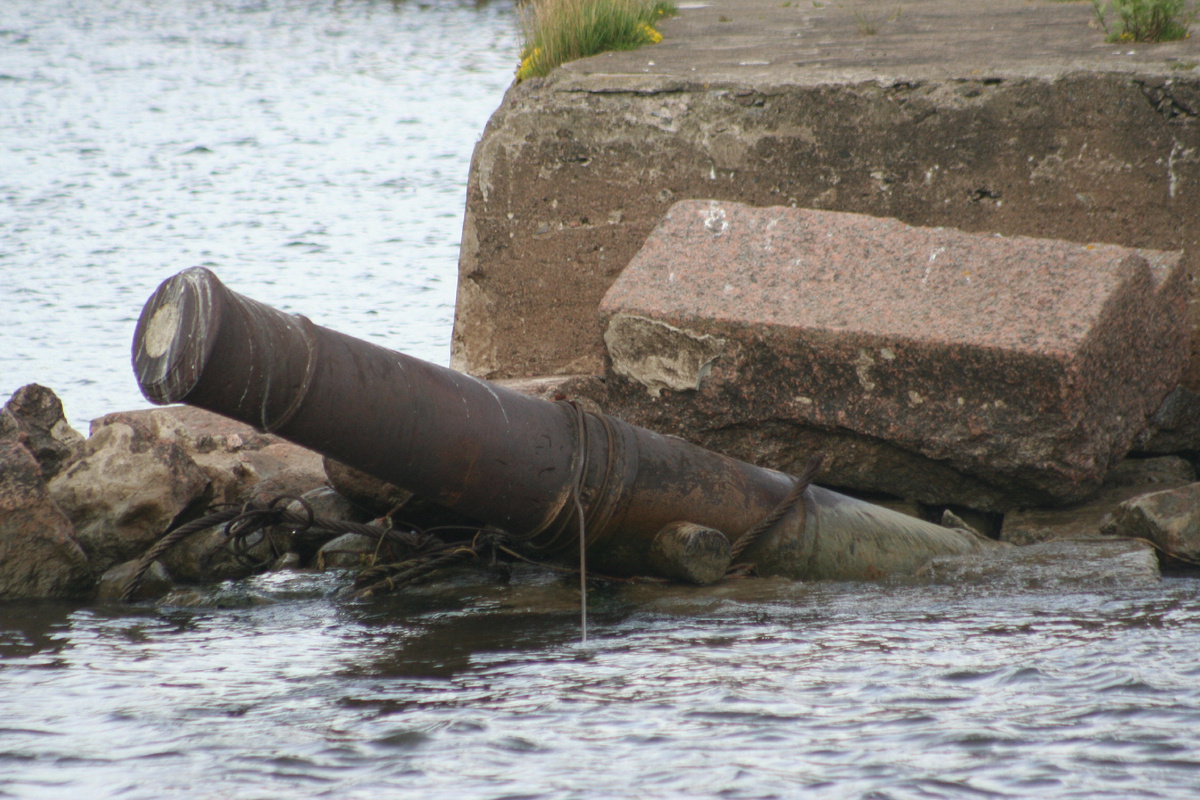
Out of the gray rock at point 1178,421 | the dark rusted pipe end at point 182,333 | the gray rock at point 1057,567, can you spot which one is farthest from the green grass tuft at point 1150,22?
the dark rusted pipe end at point 182,333

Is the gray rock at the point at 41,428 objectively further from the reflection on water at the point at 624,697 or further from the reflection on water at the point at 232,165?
the reflection on water at the point at 232,165

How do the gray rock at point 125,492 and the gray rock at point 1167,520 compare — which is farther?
the gray rock at point 125,492

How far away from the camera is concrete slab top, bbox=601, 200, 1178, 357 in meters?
4.42

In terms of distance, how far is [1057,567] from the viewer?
414 centimetres

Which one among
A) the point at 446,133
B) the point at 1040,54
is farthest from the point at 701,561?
the point at 446,133

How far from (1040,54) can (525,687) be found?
404 cm

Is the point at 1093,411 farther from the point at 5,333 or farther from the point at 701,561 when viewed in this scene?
the point at 5,333

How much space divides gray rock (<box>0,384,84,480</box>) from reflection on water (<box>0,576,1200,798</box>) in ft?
2.49

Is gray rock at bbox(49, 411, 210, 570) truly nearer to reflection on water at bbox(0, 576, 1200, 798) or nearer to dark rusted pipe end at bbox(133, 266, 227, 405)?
reflection on water at bbox(0, 576, 1200, 798)

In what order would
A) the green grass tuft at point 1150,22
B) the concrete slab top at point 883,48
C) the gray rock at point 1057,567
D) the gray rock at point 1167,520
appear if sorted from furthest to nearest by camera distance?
the green grass tuft at point 1150,22 → the concrete slab top at point 883,48 → the gray rock at point 1167,520 → the gray rock at point 1057,567

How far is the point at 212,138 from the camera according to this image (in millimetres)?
17484

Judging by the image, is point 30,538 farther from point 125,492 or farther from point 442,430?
point 442,430

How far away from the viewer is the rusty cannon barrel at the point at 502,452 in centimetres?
335

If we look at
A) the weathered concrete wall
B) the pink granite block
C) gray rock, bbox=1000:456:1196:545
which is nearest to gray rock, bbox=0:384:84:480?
the weathered concrete wall
